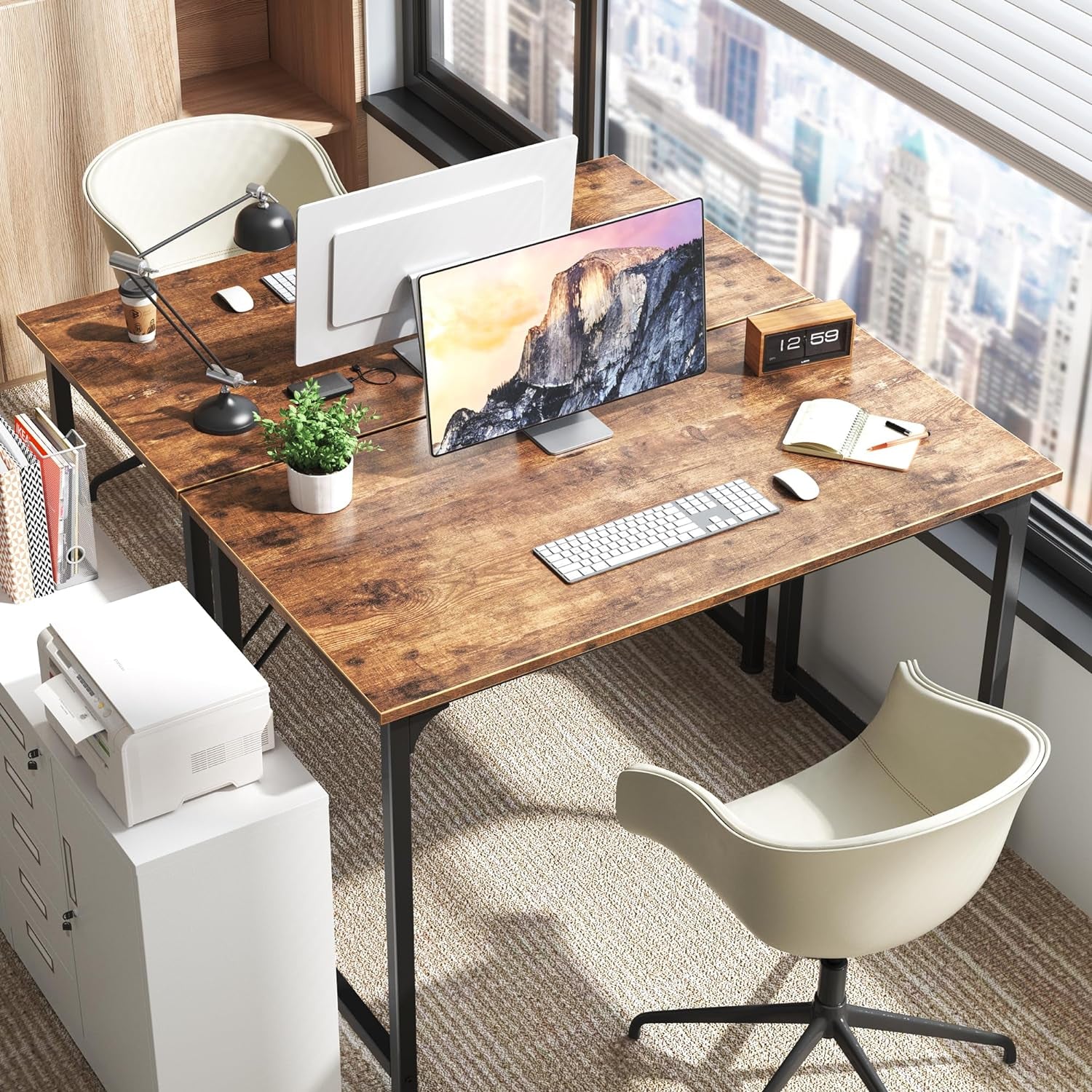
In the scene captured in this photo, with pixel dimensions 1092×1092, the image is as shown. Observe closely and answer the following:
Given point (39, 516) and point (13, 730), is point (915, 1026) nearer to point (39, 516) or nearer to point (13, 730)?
point (13, 730)

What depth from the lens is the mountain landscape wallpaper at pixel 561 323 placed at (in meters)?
2.80

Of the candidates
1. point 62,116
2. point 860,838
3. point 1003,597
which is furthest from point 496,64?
point 860,838

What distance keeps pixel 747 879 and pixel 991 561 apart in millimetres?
1128

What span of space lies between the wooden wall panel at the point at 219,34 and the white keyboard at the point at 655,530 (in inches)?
108

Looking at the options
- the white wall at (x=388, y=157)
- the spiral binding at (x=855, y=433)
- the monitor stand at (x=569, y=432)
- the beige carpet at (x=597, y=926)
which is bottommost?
the beige carpet at (x=597, y=926)

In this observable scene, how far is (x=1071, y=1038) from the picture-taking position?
121 inches

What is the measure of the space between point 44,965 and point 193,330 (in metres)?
1.22

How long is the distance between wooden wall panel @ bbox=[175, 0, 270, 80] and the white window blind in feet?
7.61

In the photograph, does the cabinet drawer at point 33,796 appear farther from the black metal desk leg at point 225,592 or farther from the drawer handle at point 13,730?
the black metal desk leg at point 225,592

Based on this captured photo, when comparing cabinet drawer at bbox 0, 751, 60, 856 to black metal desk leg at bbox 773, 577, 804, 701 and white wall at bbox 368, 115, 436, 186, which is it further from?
white wall at bbox 368, 115, 436, 186

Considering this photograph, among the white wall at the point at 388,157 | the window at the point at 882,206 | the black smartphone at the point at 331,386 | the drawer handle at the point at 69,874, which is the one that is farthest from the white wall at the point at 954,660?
the white wall at the point at 388,157

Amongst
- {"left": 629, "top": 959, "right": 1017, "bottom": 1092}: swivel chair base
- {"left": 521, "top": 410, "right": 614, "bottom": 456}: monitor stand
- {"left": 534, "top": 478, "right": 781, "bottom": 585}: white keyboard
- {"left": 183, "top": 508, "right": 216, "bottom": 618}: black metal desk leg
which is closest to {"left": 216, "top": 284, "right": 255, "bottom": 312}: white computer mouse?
{"left": 183, "top": 508, "right": 216, "bottom": 618}: black metal desk leg

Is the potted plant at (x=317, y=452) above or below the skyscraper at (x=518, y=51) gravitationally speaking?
below

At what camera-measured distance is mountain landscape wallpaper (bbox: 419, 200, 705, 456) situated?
2805mm
